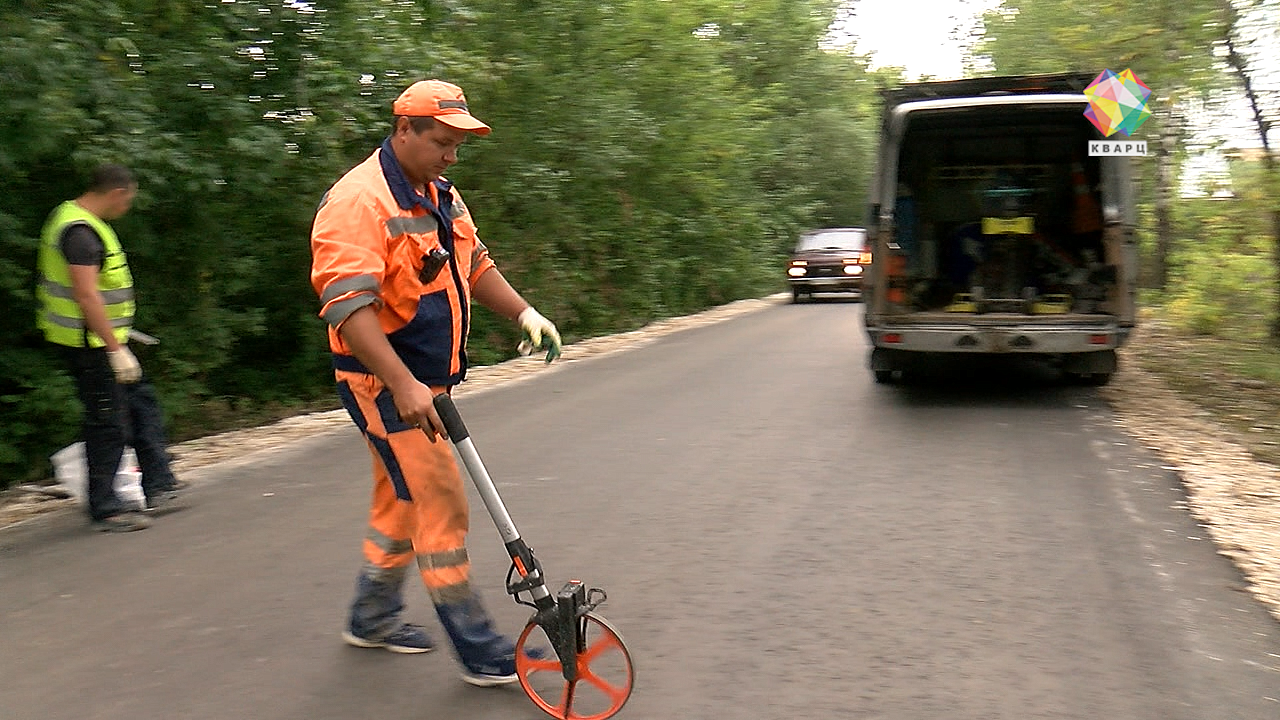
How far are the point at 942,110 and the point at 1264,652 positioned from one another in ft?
22.0

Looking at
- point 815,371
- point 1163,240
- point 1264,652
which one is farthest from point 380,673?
point 1163,240

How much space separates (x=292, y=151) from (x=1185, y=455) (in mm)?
7007

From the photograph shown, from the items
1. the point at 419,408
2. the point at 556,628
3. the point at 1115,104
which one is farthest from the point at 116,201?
the point at 1115,104

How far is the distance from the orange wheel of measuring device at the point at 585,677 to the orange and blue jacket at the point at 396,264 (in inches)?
36.0

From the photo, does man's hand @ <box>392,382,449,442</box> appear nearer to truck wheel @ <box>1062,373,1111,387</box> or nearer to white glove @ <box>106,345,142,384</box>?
white glove @ <box>106,345,142,384</box>

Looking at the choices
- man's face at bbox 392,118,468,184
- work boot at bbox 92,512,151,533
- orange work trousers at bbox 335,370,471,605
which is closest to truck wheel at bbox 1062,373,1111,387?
work boot at bbox 92,512,151,533

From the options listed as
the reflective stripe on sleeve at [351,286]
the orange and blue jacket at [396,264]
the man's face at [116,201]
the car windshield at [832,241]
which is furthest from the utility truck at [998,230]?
the car windshield at [832,241]

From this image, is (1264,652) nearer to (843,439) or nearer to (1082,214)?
(843,439)

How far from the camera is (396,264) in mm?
3939

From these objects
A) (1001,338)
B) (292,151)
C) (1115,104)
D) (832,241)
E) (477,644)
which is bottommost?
(477,644)

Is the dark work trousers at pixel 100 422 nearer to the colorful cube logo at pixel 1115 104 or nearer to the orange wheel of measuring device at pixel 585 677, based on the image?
the orange wheel of measuring device at pixel 585 677

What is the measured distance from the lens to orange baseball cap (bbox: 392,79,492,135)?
3.93 metres

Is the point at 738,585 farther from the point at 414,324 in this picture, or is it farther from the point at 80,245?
the point at 80,245

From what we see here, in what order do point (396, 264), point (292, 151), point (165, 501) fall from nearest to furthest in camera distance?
point (396, 264), point (165, 501), point (292, 151)
